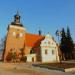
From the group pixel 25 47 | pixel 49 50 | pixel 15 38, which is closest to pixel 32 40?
pixel 25 47

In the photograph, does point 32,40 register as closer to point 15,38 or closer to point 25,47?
point 25,47

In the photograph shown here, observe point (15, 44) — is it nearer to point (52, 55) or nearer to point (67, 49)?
point (52, 55)

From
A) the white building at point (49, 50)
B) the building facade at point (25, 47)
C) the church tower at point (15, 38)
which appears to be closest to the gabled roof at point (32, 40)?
the building facade at point (25, 47)

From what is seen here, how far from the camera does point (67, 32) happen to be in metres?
78.8

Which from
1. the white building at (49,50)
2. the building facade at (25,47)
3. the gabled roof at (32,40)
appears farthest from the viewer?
the gabled roof at (32,40)

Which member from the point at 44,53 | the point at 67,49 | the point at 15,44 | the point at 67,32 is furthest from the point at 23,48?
the point at 67,32

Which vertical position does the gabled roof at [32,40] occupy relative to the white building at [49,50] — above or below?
above

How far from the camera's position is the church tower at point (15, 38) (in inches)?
2260

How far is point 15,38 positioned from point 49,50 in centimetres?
1154

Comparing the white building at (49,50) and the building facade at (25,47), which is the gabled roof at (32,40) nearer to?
the building facade at (25,47)

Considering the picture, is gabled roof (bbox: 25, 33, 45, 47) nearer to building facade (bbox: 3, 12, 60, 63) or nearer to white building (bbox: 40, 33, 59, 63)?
building facade (bbox: 3, 12, 60, 63)

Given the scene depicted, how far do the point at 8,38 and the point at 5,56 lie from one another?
224 inches

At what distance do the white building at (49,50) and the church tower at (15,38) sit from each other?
6.87 m

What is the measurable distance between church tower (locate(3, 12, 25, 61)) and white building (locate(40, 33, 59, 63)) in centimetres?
687
